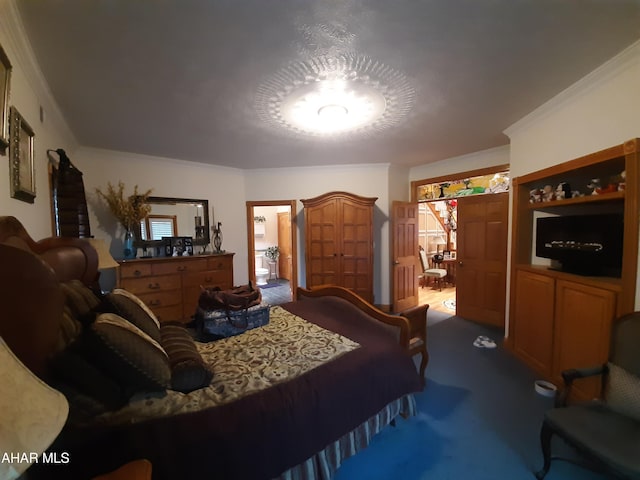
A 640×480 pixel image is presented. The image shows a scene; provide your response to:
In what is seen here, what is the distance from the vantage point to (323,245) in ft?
13.6

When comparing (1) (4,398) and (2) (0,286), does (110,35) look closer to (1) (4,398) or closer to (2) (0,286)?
(2) (0,286)

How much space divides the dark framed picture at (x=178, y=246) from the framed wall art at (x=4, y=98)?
2636 millimetres

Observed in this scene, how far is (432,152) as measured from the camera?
3695mm

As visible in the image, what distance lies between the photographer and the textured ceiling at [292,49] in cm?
127

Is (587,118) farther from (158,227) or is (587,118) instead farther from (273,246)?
(273,246)

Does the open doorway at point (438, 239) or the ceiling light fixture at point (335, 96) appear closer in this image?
the ceiling light fixture at point (335, 96)

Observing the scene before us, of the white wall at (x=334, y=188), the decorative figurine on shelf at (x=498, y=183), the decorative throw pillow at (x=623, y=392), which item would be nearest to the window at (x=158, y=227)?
the white wall at (x=334, y=188)

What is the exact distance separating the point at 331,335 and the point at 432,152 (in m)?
3.09

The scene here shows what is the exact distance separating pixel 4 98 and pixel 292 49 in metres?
1.43

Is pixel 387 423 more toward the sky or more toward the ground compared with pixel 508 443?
more toward the sky

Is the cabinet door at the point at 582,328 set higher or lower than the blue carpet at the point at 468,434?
higher

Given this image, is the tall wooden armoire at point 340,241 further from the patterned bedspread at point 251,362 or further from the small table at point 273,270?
the small table at point 273,270

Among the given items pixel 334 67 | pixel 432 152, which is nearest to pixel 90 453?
pixel 334 67

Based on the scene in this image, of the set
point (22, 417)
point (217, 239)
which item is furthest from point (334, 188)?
point (22, 417)
